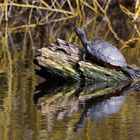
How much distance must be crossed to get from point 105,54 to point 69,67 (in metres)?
0.45

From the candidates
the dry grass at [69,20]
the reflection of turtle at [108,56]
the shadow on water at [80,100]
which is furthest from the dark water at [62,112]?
the dry grass at [69,20]

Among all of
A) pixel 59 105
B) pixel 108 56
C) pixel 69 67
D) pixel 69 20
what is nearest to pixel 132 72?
pixel 108 56

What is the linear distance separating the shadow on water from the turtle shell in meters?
0.30

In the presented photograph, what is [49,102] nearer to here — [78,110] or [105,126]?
[78,110]

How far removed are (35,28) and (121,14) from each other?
383 cm

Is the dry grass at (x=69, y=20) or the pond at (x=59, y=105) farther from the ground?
the dry grass at (x=69, y=20)

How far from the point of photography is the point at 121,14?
17594mm

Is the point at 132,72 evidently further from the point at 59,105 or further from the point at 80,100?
the point at 59,105

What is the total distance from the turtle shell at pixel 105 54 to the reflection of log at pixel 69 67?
0.11 m

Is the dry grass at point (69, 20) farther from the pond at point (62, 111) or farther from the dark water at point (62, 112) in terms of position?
the dark water at point (62, 112)

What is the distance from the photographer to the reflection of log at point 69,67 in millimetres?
7082

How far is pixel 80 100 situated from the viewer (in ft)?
20.2

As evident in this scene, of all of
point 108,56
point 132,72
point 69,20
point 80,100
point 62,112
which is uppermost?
point 69,20

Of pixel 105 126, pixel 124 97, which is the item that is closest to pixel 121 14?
pixel 124 97
